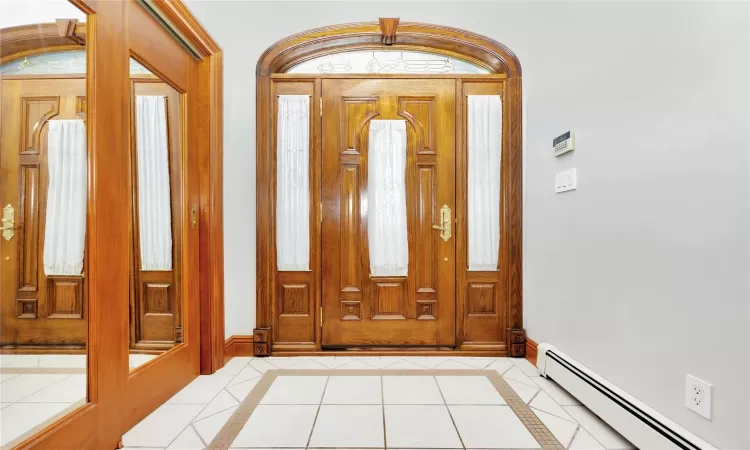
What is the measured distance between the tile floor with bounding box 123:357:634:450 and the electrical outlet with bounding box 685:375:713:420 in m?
0.37

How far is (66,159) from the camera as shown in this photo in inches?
51.4

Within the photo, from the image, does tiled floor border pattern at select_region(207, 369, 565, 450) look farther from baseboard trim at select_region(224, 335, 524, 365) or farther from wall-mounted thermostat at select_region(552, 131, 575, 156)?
wall-mounted thermostat at select_region(552, 131, 575, 156)

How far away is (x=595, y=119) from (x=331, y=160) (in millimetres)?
1635

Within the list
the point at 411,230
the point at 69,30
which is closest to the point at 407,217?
the point at 411,230

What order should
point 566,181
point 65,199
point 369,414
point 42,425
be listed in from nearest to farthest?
point 42,425 < point 65,199 < point 369,414 < point 566,181

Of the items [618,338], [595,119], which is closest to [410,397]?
[618,338]

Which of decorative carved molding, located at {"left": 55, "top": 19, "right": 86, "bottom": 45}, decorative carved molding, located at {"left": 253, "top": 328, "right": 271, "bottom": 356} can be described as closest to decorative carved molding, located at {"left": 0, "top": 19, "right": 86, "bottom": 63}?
decorative carved molding, located at {"left": 55, "top": 19, "right": 86, "bottom": 45}

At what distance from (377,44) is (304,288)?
1908mm

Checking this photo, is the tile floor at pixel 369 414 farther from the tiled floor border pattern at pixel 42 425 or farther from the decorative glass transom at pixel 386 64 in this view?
the decorative glass transom at pixel 386 64

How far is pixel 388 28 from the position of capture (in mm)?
2449

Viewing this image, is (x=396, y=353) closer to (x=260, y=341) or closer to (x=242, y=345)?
(x=260, y=341)

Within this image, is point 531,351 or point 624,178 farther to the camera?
point 531,351

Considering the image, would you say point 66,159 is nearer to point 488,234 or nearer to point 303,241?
point 303,241

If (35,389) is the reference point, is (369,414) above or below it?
below
